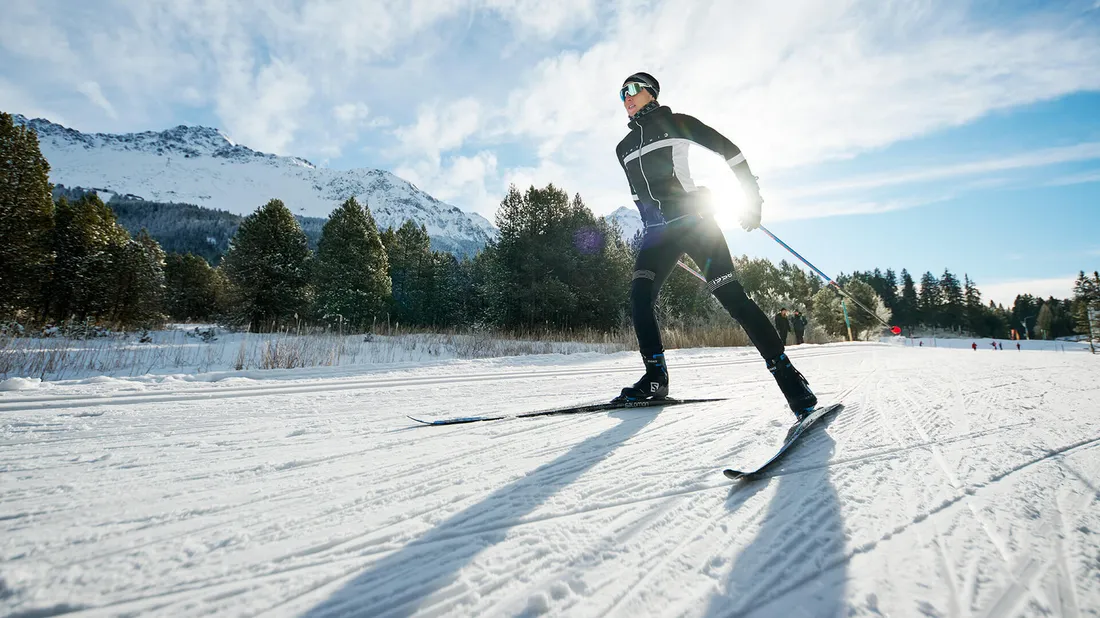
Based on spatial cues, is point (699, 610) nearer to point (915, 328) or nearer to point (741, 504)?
point (741, 504)

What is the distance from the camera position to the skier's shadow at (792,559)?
2.19 ft

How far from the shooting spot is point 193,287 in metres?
44.1

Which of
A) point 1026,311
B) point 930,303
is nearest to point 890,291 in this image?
point 930,303

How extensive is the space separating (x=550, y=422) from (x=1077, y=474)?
160cm

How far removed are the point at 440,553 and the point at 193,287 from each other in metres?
56.6

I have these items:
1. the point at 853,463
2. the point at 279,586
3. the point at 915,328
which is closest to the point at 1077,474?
the point at 853,463

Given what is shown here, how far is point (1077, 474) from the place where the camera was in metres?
1.13

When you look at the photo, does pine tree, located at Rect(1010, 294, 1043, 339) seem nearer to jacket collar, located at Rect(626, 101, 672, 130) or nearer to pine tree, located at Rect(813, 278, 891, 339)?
pine tree, located at Rect(813, 278, 891, 339)

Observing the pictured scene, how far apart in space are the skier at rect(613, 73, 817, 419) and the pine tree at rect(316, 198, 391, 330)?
24.4 meters

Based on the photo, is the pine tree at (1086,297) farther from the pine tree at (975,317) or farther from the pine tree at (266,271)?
the pine tree at (266,271)

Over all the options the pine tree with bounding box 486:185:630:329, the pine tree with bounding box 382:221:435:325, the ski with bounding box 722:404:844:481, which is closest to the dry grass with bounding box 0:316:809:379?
the ski with bounding box 722:404:844:481

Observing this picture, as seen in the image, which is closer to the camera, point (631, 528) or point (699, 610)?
point (699, 610)

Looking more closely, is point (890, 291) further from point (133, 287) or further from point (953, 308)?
point (133, 287)

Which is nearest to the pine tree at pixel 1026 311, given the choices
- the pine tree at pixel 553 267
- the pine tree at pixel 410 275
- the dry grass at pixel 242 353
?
the pine tree at pixel 553 267
